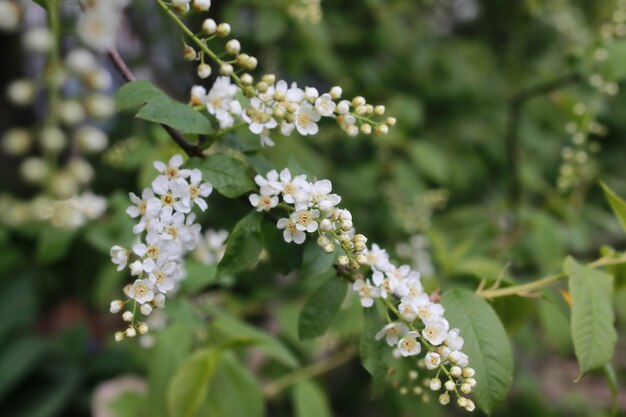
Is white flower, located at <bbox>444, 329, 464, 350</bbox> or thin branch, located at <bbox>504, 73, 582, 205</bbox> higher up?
thin branch, located at <bbox>504, 73, 582, 205</bbox>

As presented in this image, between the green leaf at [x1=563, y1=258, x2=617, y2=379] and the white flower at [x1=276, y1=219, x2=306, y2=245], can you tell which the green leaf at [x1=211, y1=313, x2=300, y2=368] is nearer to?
the white flower at [x1=276, y1=219, x2=306, y2=245]

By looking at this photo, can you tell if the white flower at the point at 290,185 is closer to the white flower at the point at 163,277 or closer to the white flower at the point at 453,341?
the white flower at the point at 163,277

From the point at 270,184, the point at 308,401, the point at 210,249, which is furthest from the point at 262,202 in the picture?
the point at 308,401

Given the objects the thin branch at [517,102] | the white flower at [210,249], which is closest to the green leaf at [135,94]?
the white flower at [210,249]

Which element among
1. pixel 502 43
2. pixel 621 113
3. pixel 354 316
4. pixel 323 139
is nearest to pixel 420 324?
pixel 354 316

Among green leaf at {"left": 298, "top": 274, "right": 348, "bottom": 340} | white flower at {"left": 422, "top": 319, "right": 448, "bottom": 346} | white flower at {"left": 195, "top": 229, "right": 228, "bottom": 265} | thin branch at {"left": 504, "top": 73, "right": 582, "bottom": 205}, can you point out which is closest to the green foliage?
green leaf at {"left": 298, "top": 274, "right": 348, "bottom": 340}

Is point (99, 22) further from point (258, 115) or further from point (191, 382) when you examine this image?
point (191, 382)
